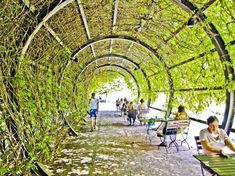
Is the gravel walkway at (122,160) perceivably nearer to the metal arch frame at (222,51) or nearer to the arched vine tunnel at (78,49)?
the arched vine tunnel at (78,49)

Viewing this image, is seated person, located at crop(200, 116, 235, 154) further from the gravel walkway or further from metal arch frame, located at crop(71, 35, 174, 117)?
metal arch frame, located at crop(71, 35, 174, 117)

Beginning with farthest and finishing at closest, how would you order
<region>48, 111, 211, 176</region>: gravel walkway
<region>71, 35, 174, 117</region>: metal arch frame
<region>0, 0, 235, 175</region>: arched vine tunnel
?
<region>71, 35, 174, 117</region>: metal arch frame → <region>48, 111, 211, 176</region>: gravel walkway → <region>0, 0, 235, 175</region>: arched vine tunnel

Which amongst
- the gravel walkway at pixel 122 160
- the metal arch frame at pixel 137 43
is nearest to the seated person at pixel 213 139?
the gravel walkway at pixel 122 160

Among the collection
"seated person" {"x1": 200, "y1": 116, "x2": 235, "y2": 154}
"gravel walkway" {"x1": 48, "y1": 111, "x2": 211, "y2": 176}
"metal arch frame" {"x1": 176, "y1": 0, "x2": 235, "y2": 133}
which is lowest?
"gravel walkway" {"x1": 48, "y1": 111, "x2": 211, "y2": 176}

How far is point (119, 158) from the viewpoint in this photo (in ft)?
20.7

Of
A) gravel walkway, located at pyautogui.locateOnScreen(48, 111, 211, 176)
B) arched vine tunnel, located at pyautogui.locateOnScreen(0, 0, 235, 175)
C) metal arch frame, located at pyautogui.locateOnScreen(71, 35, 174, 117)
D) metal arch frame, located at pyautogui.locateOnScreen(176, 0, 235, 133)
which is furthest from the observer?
metal arch frame, located at pyautogui.locateOnScreen(71, 35, 174, 117)

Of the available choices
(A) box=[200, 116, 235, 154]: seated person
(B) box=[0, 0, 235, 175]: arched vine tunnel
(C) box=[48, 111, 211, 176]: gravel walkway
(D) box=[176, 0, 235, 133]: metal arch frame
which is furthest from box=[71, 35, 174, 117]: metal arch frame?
(A) box=[200, 116, 235, 154]: seated person

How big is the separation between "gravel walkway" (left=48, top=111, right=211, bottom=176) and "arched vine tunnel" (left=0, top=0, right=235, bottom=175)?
0.48 m

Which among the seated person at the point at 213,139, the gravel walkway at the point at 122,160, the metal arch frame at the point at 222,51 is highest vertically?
the metal arch frame at the point at 222,51

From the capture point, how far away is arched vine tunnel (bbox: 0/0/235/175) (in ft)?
13.7

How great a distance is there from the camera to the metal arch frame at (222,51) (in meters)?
4.88

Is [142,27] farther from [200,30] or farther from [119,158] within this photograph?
[119,158]

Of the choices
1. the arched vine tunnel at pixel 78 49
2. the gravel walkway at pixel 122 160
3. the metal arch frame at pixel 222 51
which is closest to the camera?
the arched vine tunnel at pixel 78 49

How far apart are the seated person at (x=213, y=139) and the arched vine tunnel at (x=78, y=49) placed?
1.00 metres
